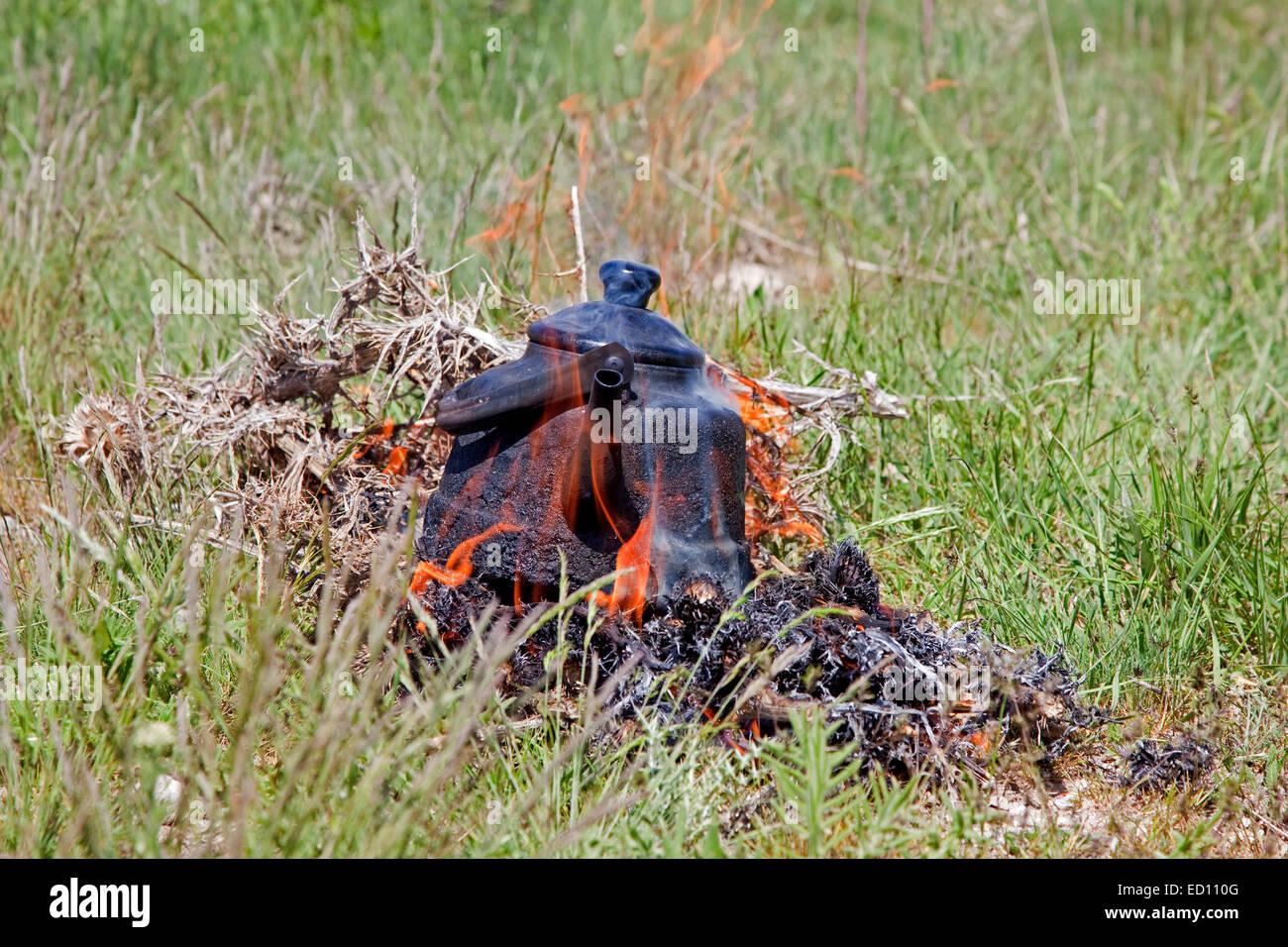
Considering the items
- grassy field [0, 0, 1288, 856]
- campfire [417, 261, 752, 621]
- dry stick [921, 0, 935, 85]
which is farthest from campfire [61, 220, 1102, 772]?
dry stick [921, 0, 935, 85]

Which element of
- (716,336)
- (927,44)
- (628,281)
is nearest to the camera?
(628,281)

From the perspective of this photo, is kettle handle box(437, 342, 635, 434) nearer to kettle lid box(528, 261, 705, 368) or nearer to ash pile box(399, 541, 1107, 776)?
kettle lid box(528, 261, 705, 368)

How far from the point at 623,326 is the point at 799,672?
90 centimetres

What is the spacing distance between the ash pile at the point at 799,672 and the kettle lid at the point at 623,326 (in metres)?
0.55

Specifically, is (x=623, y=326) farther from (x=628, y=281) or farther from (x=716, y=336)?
(x=716, y=336)

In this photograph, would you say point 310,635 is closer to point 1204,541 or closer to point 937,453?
→ point 937,453

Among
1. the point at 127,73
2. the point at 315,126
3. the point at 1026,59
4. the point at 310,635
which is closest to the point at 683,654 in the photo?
the point at 310,635

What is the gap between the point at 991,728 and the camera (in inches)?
96.4

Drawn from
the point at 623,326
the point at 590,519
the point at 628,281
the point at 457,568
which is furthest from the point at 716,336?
the point at 457,568

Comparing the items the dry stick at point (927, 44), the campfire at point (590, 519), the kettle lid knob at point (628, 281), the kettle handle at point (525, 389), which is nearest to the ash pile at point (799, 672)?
the campfire at point (590, 519)

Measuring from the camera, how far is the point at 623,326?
2.74 m

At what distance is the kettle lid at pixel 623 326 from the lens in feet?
8.87

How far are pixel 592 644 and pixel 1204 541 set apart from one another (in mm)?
1660

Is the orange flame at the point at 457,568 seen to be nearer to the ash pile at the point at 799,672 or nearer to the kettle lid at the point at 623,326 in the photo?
the ash pile at the point at 799,672
